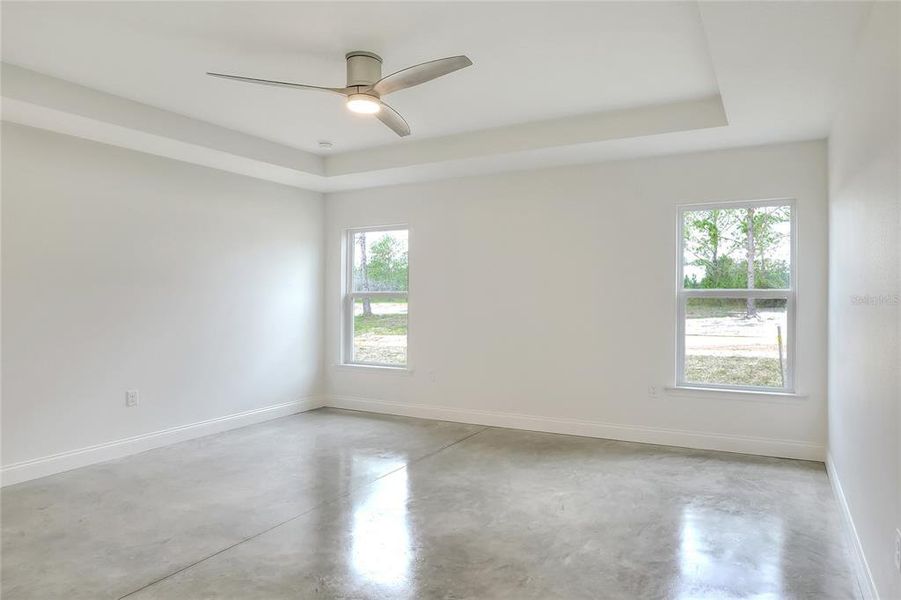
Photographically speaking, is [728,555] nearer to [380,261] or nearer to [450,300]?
[450,300]

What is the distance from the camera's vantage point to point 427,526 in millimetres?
3061

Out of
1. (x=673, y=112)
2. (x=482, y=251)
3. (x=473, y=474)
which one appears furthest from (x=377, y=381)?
(x=673, y=112)

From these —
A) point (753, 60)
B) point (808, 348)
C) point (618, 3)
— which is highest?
point (618, 3)

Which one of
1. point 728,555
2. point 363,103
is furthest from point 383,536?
point 363,103

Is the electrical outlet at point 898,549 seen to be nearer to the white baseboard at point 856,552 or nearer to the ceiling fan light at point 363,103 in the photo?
the white baseboard at point 856,552

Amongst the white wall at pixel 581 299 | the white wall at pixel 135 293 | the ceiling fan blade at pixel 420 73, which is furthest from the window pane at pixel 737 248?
the white wall at pixel 135 293

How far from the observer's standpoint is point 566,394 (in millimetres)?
5121

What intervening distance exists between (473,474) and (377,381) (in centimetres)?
241

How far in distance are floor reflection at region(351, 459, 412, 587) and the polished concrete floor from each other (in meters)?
0.01

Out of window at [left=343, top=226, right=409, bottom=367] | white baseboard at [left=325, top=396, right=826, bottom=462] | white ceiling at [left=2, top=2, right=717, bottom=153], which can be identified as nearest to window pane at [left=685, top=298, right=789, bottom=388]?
white baseboard at [left=325, top=396, right=826, bottom=462]

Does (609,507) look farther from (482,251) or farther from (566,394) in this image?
(482,251)

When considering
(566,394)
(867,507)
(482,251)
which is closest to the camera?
(867,507)

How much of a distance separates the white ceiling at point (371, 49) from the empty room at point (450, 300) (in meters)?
0.03

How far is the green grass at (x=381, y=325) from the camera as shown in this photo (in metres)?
6.13
